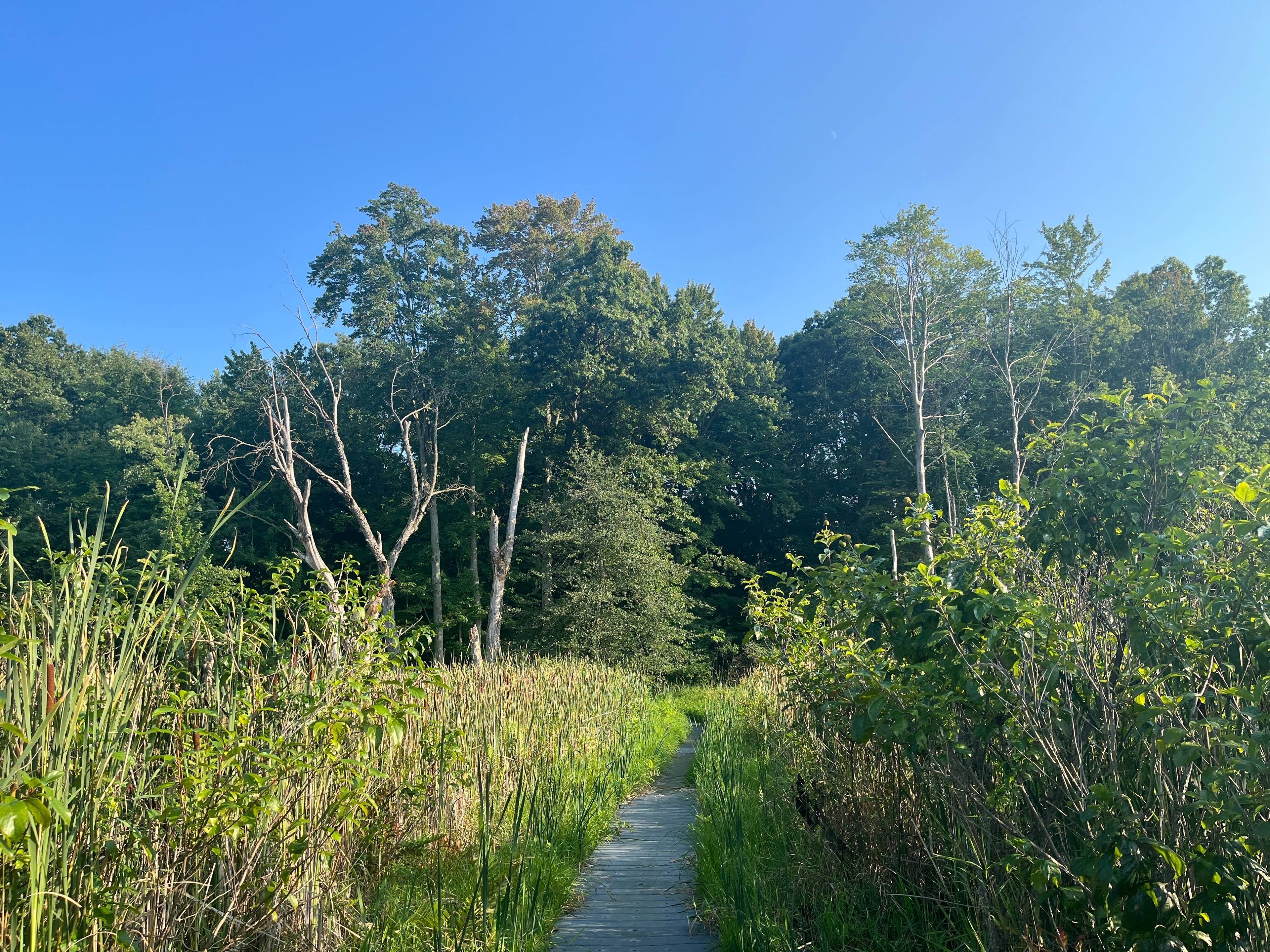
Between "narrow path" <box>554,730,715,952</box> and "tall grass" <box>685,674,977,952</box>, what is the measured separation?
0.52 ft

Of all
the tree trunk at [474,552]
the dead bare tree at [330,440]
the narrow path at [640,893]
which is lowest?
the narrow path at [640,893]

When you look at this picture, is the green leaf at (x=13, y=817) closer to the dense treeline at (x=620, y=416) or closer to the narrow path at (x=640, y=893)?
the narrow path at (x=640, y=893)

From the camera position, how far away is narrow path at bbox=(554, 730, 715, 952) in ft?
11.4

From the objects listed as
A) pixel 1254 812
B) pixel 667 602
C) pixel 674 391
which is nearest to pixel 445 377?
pixel 674 391

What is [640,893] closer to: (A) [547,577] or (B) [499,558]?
(B) [499,558]

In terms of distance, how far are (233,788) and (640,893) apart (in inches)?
101

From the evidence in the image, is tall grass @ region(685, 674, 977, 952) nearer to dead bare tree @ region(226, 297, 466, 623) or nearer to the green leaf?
the green leaf

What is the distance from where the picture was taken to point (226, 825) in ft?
7.80

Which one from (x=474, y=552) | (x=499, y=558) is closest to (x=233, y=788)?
(x=499, y=558)

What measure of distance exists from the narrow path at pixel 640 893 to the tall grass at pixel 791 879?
0.52 ft

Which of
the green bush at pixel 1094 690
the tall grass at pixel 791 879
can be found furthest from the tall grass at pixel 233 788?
the green bush at pixel 1094 690

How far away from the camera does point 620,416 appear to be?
21.6 metres

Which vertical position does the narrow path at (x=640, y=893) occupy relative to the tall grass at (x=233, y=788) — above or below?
below

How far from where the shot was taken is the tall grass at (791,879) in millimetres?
2803
